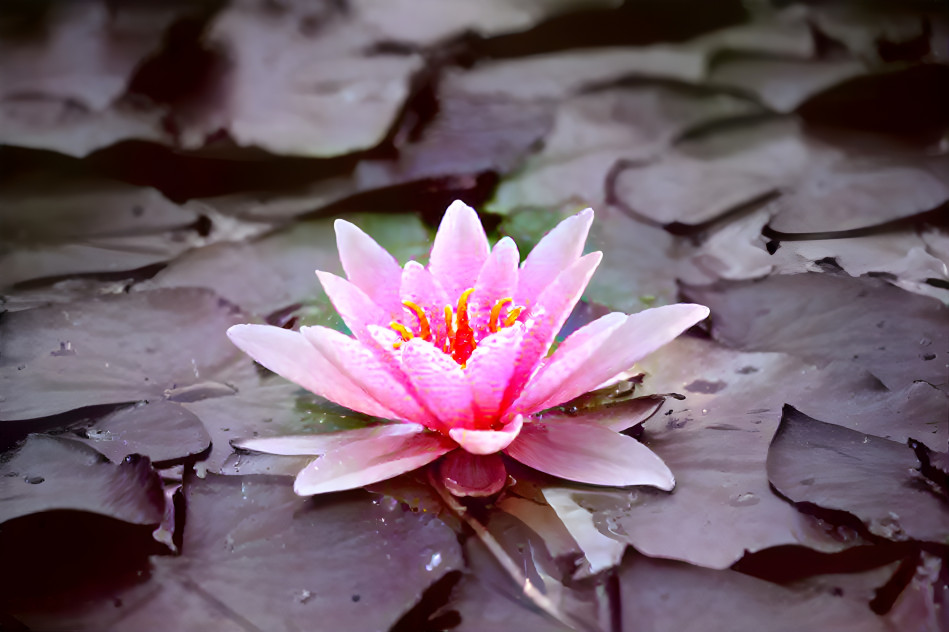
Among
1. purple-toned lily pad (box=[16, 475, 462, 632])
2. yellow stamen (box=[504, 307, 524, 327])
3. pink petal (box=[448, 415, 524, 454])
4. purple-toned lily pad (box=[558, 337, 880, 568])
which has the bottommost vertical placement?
purple-toned lily pad (box=[16, 475, 462, 632])

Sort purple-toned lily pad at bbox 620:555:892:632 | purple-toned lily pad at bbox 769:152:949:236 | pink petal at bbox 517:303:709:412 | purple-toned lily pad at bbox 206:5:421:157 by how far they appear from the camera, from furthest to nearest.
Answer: purple-toned lily pad at bbox 206:5:421:157
purple-toned lily pad at bbox 769:152:949:236
pink petal at bbox 517:303:709:412
purple-toned lily pad at bbox 620:555:892:632

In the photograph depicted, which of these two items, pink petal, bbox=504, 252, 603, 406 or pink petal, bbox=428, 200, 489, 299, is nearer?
pink petal, bbox=504, 252, 603, 406

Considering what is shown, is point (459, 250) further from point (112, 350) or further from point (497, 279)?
point (112, 350)

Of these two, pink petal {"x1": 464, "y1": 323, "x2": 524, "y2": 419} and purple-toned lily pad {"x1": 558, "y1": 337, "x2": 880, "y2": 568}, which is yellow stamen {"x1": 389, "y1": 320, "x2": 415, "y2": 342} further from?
purple-toned lily pad {"x1": 558, "y1": 337, "x2": 880, "y2": 568}

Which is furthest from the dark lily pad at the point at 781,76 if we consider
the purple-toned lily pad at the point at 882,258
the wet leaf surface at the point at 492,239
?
the purple-toned lily pad at the point at 882,258

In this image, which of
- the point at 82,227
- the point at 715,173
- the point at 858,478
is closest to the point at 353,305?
the point at 858,478

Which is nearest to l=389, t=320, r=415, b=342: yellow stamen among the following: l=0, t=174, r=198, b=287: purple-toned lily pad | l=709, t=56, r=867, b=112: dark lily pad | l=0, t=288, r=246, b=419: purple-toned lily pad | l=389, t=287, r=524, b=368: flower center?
l=389, t=287, r=524, b=368: flower center

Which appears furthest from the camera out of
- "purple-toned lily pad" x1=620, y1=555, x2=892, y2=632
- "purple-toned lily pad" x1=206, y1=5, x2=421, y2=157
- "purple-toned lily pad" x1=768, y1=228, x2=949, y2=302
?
"purple-toned lily pad" x1=206, y1=5, x2=421, y2=157
